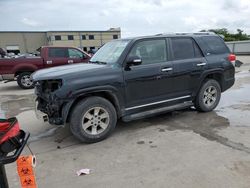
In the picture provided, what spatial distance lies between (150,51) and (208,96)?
1.88 metres

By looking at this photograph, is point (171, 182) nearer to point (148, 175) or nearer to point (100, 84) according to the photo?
point (148, 175)

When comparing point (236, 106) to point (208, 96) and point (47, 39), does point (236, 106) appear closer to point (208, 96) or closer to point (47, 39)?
point (208, 96)

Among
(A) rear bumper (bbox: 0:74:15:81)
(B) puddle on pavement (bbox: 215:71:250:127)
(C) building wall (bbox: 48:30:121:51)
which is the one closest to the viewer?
(B) puddle on pavement (bbox: 215:71:250:127)

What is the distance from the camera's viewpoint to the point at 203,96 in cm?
563

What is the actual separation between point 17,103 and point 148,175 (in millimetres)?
5916

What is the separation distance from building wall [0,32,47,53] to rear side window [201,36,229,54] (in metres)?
61.0

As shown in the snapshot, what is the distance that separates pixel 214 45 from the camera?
5.83m

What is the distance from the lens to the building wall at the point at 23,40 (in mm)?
58825

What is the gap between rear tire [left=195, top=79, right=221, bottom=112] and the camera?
18.3 ft

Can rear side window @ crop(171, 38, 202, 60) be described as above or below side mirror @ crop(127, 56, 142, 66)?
above

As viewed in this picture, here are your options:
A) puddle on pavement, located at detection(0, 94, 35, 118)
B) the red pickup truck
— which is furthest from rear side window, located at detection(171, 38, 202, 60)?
the red pickup truck

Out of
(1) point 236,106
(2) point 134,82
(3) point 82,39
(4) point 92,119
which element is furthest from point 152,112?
(3) point 82,39

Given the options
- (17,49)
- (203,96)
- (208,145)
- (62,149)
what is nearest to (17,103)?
(62,149)

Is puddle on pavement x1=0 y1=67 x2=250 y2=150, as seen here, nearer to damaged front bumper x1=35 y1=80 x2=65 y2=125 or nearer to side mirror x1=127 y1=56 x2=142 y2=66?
damaged front bumper x1=35 y1=80 x2=65 y2=125
